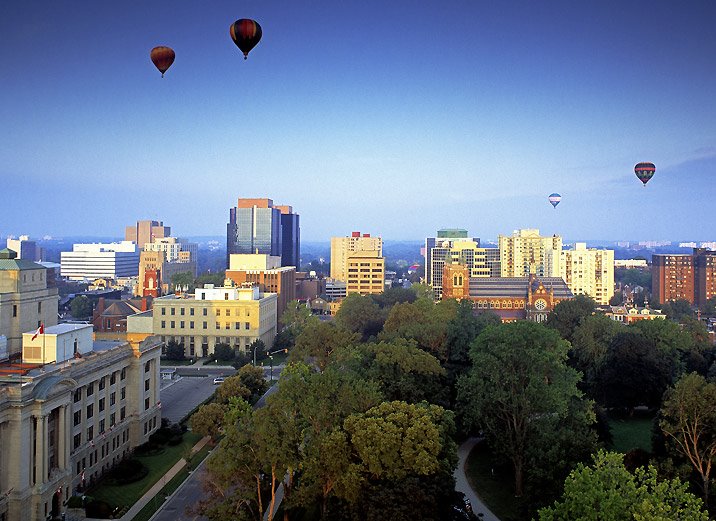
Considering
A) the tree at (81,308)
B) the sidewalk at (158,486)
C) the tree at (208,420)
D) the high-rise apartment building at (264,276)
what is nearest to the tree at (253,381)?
the sidewalk at (158,486)

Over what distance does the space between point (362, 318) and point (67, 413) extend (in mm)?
65979

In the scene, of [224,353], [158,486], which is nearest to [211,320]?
[224,353]

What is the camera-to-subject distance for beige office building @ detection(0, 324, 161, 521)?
36656 millimetres

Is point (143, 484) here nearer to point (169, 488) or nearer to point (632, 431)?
point (169, 488)

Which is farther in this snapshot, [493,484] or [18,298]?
[18,298]

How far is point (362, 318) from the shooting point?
104 meters

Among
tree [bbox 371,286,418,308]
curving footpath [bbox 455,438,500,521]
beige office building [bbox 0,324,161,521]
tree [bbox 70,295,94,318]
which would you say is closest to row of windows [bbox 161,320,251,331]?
tree [bbox 371,286,418,308]

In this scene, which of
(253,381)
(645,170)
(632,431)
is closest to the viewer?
(632,431)

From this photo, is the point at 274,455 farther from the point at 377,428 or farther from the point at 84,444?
the point at 84,444

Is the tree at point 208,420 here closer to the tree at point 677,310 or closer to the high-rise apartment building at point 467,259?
the tree at point 677,310

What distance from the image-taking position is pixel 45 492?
38.4 meters

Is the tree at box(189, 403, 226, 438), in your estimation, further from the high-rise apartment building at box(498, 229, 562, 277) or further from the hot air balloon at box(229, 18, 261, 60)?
the high-rise apartment building at box(498, 229, 562, 277)

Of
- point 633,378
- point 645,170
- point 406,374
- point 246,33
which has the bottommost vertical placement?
point 633,378

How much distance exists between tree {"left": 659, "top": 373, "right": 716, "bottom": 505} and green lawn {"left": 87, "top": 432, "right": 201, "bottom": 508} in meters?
32.8
